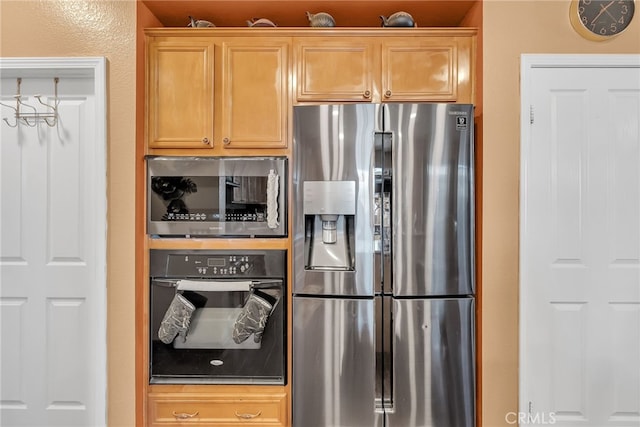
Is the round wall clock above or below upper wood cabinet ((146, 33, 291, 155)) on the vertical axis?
above

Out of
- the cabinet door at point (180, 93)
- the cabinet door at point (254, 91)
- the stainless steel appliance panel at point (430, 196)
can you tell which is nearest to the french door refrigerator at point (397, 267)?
the stainless steel appliance panel at point (430, 196)

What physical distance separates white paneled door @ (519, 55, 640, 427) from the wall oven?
4.03 feet

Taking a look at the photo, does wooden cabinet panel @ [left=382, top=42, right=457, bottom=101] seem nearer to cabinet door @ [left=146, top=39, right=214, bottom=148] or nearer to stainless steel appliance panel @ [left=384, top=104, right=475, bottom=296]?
stainless steel appliance panel @ [left=384, top=104, right=475, bottom=296]

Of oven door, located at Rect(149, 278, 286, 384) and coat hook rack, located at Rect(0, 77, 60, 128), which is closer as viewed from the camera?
oven door, located at Rect(149, 278, 286, 384)

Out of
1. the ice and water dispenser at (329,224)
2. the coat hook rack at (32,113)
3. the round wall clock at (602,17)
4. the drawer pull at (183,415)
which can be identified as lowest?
the drawer pull at (183,415)

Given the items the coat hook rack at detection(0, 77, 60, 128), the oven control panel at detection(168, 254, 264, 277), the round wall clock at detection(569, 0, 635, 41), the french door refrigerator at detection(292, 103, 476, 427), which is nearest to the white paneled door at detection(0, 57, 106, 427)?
the coat hook rack at detection(0, 77, 60, 128)

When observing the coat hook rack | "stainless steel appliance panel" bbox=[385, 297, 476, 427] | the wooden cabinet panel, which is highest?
the wooden cabinet panel

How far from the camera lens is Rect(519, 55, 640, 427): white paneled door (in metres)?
1.71

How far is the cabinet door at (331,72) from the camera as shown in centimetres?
180

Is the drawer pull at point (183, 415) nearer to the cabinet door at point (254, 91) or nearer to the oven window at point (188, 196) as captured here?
the oven window at point (188, 196)

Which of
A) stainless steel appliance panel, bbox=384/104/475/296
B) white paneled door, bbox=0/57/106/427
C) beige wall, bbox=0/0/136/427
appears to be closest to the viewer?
stainless steel appliance panel, bbox=384/104/475/296

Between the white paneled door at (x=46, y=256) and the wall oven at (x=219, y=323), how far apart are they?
430mm

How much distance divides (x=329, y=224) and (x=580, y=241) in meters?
1.24

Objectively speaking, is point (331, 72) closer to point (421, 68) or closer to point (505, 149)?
point (421, 68)
